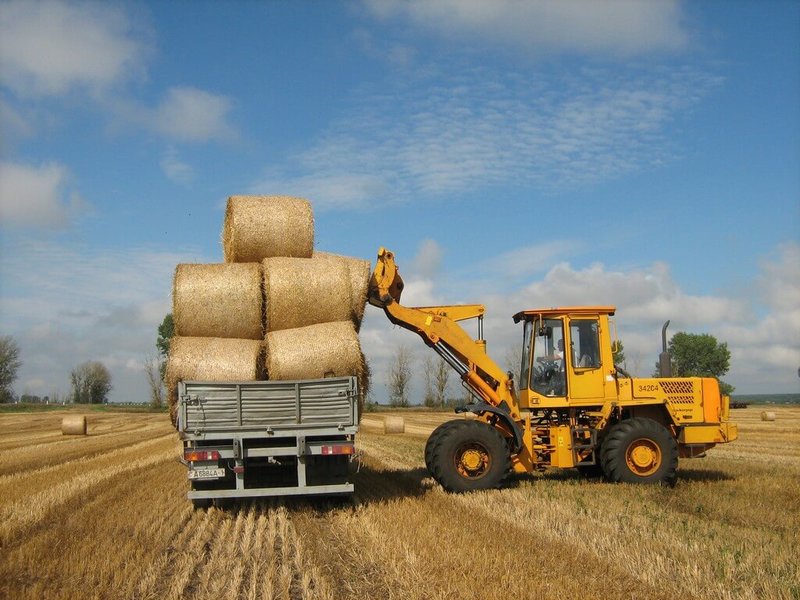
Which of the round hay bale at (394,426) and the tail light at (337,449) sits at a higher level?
the tail light at (337,449)

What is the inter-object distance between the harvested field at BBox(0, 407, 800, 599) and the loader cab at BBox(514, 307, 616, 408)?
53.1 inches

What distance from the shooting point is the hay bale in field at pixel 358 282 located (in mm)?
10477

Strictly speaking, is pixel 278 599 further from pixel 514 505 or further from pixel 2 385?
pixel 2 385

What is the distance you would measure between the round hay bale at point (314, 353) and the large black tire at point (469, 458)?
208 centimetres

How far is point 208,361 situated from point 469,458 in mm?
4070

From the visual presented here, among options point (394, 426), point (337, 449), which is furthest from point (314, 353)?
point (394, 426)

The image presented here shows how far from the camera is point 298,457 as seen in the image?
973 centimetres

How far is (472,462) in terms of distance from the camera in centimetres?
1155

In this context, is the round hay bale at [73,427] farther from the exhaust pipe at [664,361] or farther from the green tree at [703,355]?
the green tree at [703,355]

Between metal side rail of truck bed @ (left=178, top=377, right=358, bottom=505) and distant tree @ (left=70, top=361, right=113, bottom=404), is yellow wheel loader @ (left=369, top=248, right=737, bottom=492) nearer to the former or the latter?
metal side rail of truck bed @ (left=178, top=377, right=358, bottom=505)

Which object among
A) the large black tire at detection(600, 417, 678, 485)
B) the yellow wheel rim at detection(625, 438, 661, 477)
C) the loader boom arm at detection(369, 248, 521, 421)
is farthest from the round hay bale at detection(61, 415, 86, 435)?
the yellow wheel rim at detection(625, 438, 661, 477)

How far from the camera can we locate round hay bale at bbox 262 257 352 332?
33.4 ft

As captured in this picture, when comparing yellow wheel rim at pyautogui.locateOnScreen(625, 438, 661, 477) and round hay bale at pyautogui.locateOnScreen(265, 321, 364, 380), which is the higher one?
round hay bale at pyautogui.locateOnScreen(265, 321, 364, 380)

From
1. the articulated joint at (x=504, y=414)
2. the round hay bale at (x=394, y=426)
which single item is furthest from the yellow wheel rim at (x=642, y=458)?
the round hay bale at (x=394, y=426)
